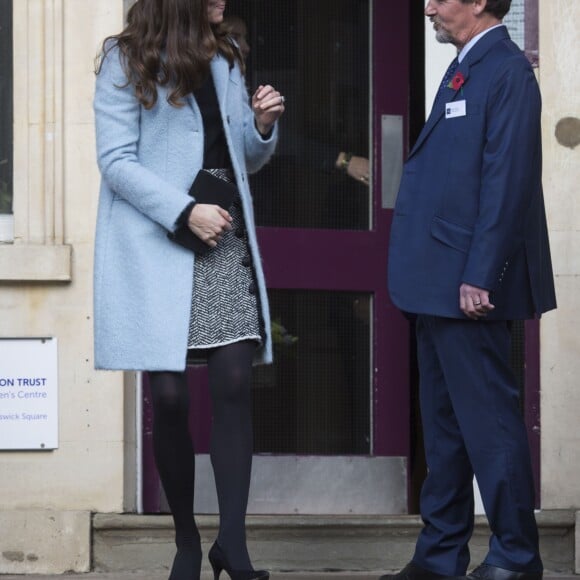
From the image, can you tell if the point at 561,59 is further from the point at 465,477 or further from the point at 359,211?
the point at 465,477

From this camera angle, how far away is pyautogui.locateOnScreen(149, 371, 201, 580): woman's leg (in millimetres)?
4168

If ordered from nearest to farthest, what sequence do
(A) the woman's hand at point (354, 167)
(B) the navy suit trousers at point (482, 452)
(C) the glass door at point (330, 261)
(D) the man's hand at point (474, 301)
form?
1. (D) the man's hand at point (474, 301)
2. (B) the navy suit trousers at point (482, 452)
3. (C) the glass door at point (330, 261)
4. (A) the woman's hand at point (354, 167)

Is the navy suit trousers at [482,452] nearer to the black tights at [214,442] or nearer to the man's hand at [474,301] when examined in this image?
the man's hand at [474,301]

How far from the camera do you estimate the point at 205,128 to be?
4.28 meters

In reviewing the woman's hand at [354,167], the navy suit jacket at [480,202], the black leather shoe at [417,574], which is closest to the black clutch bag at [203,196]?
the navy suit jacket at [480,202]

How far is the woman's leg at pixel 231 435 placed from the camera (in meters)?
4.10

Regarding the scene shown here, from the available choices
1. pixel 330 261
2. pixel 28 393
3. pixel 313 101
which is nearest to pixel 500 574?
pixel 330 261

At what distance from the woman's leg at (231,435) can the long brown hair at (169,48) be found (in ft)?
2.46

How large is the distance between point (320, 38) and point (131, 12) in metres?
1.70

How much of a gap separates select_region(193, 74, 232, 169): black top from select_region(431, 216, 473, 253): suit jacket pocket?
25.0 inches

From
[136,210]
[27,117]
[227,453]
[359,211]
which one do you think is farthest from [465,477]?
[27,117]

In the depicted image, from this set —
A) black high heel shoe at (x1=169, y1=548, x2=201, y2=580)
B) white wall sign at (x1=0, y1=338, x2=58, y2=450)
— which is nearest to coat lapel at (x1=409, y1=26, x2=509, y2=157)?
black high heel shoe at (x1=169, y1=548, x2=201, y2=580)

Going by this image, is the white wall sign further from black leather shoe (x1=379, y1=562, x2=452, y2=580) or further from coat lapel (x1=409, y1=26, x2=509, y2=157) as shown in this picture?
coat lapel (x1=409, y1=26, x2=509, y2=157)

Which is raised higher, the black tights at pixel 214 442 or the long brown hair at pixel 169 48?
the long brown hair at pixel 169 48
